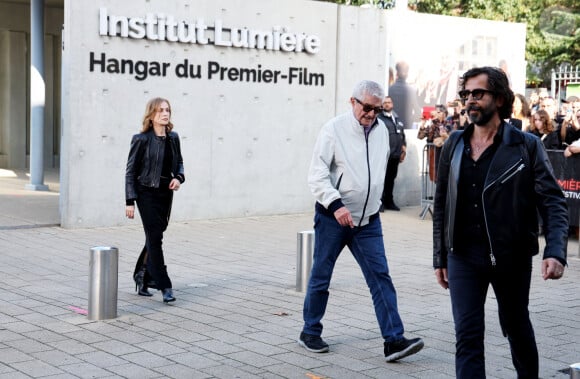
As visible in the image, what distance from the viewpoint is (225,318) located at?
321 inches

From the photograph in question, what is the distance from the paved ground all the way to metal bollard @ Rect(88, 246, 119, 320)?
0.36ft

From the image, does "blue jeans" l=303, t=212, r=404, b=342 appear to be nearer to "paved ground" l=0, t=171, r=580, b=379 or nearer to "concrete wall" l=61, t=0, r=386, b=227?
"paved ground" l=0, t=171, r=580, b=379

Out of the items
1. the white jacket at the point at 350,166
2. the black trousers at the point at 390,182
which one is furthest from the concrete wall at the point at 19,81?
the white jacket at the point at 350,166

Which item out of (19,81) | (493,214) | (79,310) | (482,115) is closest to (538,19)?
(19,81)

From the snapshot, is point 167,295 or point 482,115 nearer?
point 482,115

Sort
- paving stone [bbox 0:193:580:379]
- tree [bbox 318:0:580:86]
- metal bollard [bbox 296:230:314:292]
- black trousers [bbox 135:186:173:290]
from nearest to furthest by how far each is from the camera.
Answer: paving stone [bbox 0:193:580:379], black trousers [bbox 135:186:173:290], metal bollard [bbox 296:230:314:292], tree [bbox 318:0:580:86]

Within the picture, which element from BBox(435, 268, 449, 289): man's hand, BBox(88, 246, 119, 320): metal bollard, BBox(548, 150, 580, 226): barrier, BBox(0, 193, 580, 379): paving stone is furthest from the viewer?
BBox(548, 150, 580, 226): barrier

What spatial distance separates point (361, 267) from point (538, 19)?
33.0 metres

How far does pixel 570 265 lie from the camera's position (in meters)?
11.6

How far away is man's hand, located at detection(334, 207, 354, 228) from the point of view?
6.68 metres

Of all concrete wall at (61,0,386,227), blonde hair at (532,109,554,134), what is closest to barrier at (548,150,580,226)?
blonde hair at (532,109,554,134)

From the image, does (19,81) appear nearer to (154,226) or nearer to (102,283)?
(154,226)

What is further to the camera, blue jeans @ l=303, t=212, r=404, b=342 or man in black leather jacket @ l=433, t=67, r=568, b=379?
blue jeans @ l=303, t=212, r=404, b=342

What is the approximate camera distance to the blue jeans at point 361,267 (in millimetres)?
6883
